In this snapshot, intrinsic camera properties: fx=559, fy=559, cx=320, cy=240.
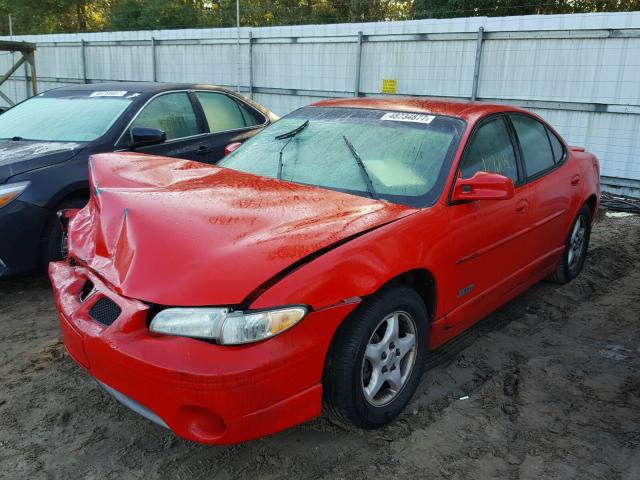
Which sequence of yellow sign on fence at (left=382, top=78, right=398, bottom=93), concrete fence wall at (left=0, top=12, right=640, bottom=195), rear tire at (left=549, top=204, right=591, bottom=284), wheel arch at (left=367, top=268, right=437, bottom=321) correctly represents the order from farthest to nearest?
yellow sign on fence at (left=382, top=78, right=398, bottom=93) → concrete fence wall at (left=0, top=12, right=640, bottom=195) → rear tire at (left=549, top=204, right=591, bottom=284) → wheel arch at (left=367, top=268, right=437, bottom=321)

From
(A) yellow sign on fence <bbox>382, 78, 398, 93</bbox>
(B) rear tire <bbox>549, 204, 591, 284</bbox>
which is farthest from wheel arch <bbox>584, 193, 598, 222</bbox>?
(A) yellow sign on fence <bbox>382, 78, 398, 93</bbox>

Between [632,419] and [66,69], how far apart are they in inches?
666

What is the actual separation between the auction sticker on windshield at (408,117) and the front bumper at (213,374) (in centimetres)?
156

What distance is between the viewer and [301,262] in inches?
88.1

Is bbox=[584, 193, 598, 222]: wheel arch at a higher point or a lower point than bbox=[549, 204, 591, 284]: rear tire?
higher

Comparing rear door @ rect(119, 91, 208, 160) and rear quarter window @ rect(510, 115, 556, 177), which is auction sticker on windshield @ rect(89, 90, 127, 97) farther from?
rear quarter window @ rect(510, 115, 556, 177)

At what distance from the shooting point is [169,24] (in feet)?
87.1

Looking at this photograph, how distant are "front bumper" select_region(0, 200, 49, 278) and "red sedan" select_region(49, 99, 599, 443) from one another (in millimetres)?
840

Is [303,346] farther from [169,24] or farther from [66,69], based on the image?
[169,24]

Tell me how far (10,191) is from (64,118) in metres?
1.34

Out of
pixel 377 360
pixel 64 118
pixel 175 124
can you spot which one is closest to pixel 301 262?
pixel 377 360

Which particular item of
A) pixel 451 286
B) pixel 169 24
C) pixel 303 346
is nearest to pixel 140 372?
pixel 303 346

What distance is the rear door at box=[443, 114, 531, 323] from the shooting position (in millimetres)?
3017

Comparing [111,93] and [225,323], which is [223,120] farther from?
[225,323]
